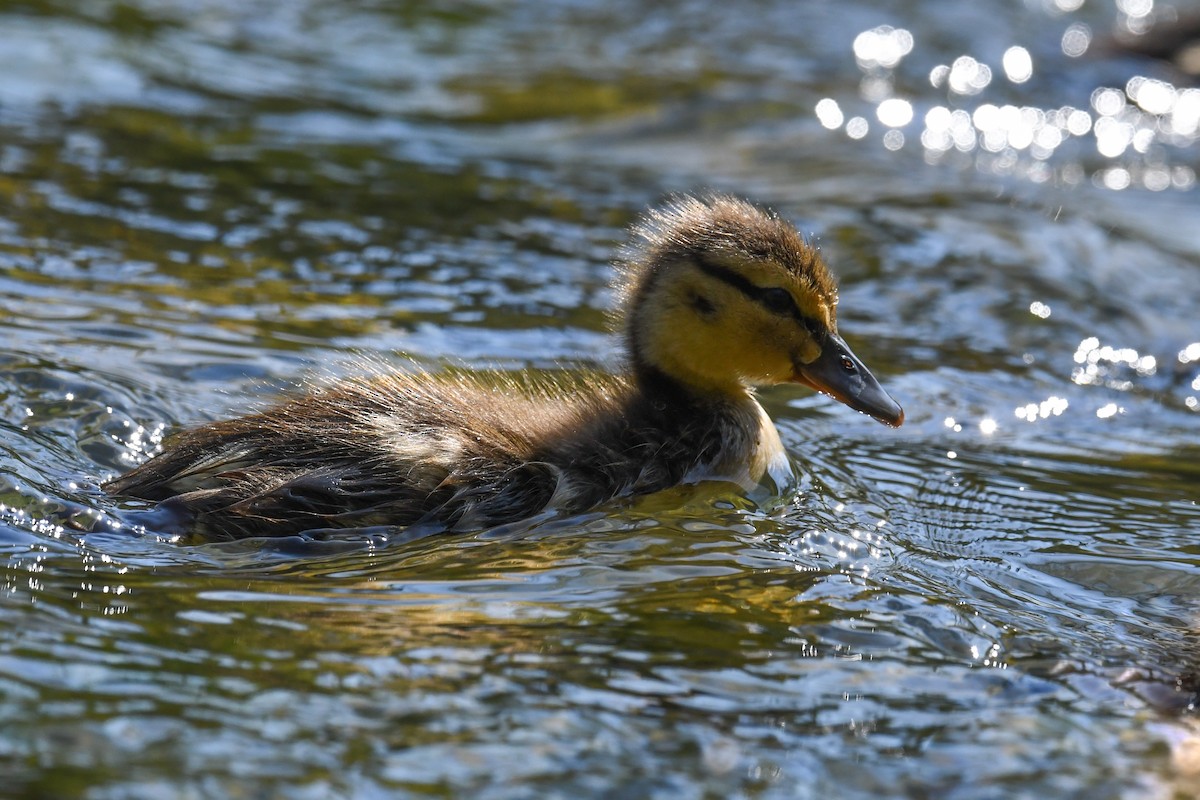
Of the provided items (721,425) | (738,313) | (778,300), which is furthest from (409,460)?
(778,300)

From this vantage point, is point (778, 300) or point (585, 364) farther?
point (585, 364)

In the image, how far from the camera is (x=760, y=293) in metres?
5.35

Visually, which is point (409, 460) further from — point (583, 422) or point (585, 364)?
point (585, 364)

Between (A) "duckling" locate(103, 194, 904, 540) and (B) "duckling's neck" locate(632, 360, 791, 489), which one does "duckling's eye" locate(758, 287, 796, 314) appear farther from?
(B) "duckling's neck" locate(632, 360, 791, 489)

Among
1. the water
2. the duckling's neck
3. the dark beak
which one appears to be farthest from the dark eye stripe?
the water

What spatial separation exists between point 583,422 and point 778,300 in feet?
2.52

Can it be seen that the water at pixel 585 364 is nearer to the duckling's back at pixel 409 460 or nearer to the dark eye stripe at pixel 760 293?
the duckling's back at pixel 409 460

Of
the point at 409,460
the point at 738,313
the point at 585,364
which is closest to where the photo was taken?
the point at 409,460

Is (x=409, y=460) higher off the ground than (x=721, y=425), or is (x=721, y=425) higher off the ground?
(x=721, y=425)

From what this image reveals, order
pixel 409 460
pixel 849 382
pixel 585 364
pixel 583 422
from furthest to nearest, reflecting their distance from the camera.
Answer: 1. pixel 585 364
2. pixel 849 382
3. pixel 583 422
4. pixel 409 460

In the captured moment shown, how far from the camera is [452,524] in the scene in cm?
479

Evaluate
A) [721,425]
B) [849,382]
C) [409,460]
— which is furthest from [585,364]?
[409,460]

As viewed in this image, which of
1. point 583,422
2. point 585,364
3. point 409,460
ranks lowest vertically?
point 409,460

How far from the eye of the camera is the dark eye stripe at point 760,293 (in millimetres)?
5324
